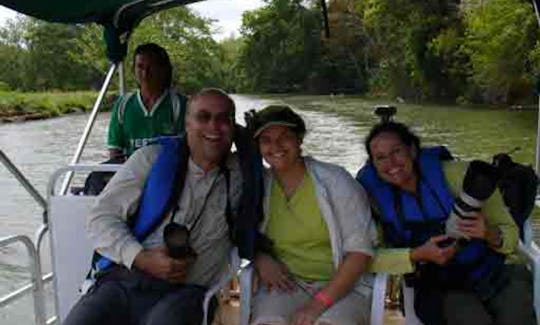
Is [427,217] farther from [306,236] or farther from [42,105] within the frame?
[42,105]

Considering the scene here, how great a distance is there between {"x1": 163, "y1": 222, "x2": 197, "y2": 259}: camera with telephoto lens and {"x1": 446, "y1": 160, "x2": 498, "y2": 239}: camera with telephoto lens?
0.89m

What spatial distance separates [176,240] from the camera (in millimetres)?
2297

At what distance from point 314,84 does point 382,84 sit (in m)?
7.89

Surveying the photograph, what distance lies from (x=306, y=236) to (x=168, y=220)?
49cm

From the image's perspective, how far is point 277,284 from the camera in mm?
2527

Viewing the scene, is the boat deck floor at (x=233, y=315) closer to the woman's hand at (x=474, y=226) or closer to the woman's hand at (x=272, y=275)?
the woman's hand at (x=272, y=275)

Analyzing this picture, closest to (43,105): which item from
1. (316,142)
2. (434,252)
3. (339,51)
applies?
(339,51)

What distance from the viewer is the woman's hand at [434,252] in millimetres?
2346

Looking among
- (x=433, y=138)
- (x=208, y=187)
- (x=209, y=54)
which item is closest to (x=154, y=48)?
(x=208, y=187)

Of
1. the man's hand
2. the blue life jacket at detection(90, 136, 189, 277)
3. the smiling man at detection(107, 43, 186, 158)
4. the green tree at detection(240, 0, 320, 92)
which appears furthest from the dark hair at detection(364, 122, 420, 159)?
the green tree at detection(240, 0, 320, 92)

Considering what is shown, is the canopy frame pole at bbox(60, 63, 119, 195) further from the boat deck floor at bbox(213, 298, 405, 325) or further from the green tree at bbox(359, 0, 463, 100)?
the green tree at bbox(359, 0, 463, 100)

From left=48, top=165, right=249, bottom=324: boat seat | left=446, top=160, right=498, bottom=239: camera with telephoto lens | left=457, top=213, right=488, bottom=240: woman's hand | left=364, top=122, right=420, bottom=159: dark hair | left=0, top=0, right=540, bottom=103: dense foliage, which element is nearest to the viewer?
left=446, top=160, right=498, bottom=239: camera with telephoto lens

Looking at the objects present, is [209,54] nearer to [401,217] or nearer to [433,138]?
[433,138]

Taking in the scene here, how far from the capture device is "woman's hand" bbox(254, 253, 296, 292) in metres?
2.53
